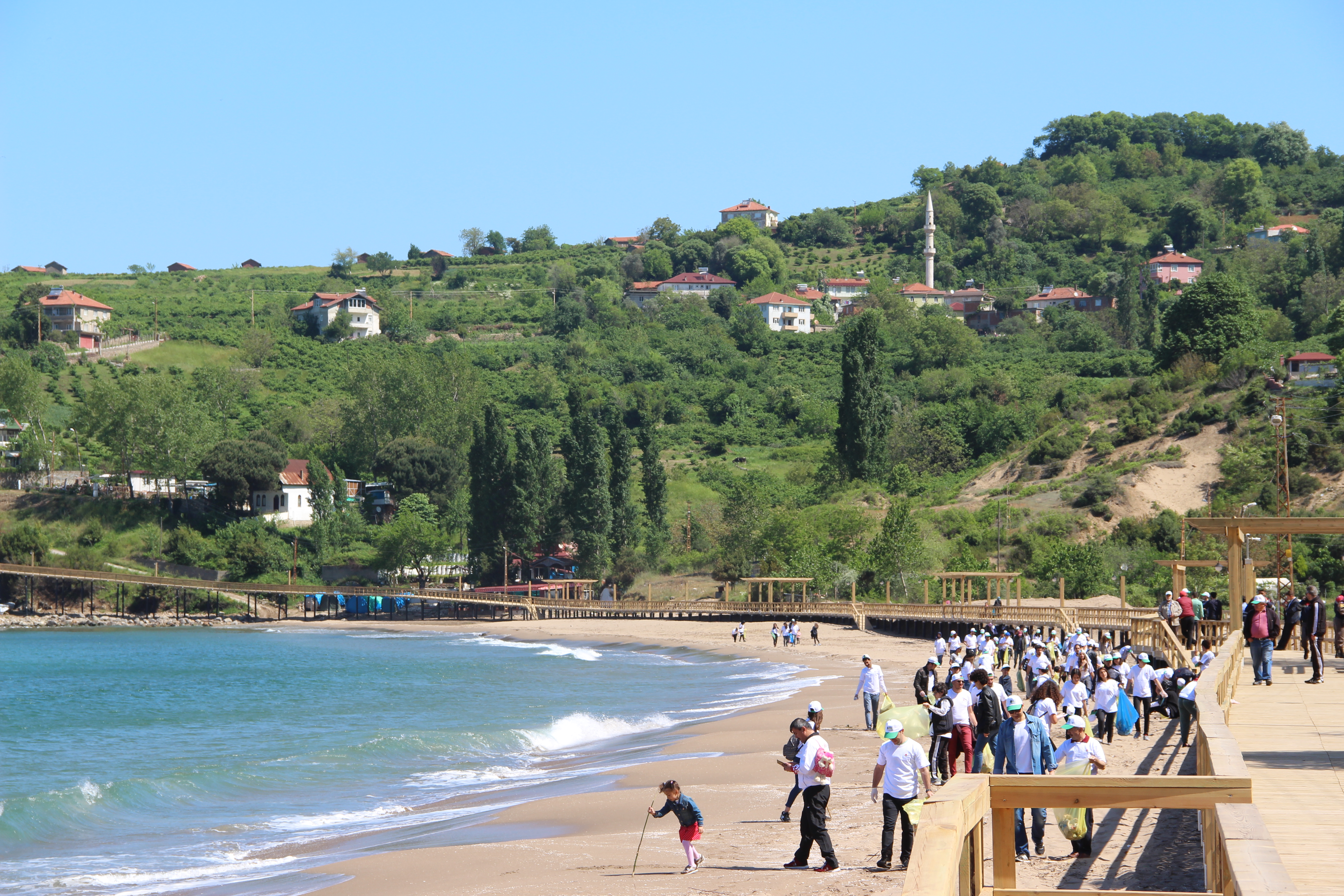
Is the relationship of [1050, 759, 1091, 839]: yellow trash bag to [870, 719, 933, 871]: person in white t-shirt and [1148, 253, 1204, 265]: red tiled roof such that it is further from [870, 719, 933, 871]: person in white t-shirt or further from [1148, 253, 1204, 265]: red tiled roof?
[1148, 253, 1204, 265]: red tiled roof

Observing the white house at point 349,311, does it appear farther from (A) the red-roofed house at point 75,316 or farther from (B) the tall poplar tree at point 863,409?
(B) the tall poplar tree at point 863,409

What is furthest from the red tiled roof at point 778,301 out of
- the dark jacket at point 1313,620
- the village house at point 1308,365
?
the dark jacket at point 1313,620

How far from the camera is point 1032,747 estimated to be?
11.5 metres

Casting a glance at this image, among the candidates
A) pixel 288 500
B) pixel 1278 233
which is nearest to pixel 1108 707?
pixel 288 500

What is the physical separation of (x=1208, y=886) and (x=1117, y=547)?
57.2 m

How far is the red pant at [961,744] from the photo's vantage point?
1362 centimetres

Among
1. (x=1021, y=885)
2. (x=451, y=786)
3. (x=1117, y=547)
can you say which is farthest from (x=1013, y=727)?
(x=1117, y=547)

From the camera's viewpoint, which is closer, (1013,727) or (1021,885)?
(1021,885)

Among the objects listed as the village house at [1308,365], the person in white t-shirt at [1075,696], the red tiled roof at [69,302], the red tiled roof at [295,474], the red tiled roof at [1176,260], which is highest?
the red tiled roof at [1176,260]

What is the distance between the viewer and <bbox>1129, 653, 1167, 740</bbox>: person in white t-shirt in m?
17.6

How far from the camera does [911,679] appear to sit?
3422 cm

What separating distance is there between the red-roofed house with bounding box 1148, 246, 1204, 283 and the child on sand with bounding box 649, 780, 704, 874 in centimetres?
13502

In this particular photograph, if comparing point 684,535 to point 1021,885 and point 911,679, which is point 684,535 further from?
point 1021,885

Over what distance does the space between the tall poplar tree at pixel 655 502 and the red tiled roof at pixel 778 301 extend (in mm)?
68563
